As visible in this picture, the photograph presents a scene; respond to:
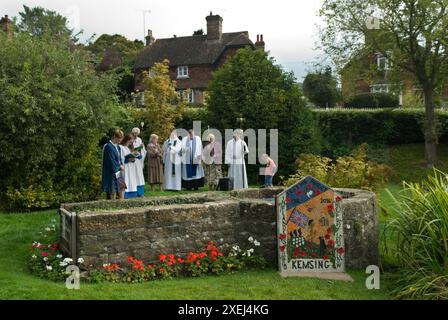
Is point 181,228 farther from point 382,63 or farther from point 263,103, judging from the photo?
point 382,63

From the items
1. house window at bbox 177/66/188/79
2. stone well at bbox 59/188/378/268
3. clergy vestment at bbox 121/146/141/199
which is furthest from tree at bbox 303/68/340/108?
stone well at bbox 59/188/378/268

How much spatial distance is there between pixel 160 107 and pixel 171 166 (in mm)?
5909

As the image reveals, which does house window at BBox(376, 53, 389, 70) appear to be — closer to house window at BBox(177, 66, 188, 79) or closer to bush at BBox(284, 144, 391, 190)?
bush at BBox(284, 144, 391, 190)

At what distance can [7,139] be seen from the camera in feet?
39.8

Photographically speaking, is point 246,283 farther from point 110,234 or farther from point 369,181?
point 369,181

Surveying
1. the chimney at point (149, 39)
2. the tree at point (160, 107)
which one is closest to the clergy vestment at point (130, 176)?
the tree at point (160, 107)

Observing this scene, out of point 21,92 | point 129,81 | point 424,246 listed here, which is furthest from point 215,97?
point 129,81

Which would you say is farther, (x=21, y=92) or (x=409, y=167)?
(x=409, y=167)

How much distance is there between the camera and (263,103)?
20047 mm

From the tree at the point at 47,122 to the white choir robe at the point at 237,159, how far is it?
4131 mm

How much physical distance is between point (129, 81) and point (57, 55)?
35172mm

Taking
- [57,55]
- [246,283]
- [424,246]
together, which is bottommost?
[246,283]

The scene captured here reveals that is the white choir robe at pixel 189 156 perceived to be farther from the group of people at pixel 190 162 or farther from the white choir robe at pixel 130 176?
the white choir robe at pixel 130 176

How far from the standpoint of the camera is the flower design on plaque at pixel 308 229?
837cm
